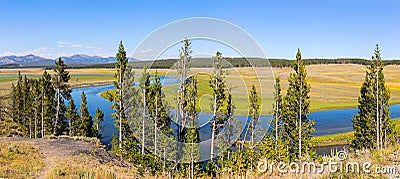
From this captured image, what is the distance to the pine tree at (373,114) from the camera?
35375 mm

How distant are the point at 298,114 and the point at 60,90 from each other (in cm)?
2797

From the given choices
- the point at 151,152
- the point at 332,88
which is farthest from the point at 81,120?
the point at 332,88

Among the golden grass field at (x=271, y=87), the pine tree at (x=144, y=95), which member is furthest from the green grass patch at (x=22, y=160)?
the pine tree at (x=144, y=95)

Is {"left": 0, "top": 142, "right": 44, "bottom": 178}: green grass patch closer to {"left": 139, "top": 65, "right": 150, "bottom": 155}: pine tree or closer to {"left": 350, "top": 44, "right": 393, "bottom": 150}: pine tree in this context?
{"left": 139, "top": 65, "right": 150, "bottom": 155}: pine tree

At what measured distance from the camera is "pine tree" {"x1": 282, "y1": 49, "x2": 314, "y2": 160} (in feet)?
106

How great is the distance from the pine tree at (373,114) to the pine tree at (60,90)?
3388cm

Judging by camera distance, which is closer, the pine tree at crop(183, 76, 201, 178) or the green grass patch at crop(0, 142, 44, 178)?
the green grass patch at crop(0, 142, 44, 178)

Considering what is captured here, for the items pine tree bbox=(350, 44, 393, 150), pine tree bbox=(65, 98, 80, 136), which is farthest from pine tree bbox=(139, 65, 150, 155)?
pine tree bbox=(350, 44, 393, 150)

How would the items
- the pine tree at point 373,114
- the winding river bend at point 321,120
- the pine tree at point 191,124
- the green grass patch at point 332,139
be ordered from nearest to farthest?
the pine tree at point 191,124
the pine tree at point 373,114
the green grass patch at point 332,139
the winding river bend at point 321,120

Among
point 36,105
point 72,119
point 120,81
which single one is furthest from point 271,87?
point 36,105

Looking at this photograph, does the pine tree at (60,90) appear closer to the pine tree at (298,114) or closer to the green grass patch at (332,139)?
the pine tree at (298,114)

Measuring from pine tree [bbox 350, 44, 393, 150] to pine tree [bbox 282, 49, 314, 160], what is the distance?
23.5ft

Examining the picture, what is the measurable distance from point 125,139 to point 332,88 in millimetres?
84278

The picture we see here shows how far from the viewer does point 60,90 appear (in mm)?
40969
